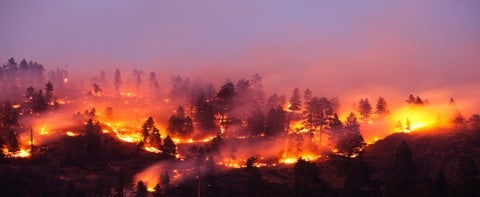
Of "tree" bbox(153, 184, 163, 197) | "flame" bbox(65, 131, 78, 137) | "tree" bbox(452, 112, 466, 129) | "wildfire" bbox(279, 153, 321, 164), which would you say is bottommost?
"tree" bbox(153, 184, 163, 197)

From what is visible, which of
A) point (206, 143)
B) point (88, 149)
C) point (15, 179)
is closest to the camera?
point (15, 179)

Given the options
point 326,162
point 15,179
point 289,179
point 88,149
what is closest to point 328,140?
point 326,162

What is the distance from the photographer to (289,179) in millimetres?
120875

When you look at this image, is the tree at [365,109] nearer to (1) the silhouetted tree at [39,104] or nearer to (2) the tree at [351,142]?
(2) the tree at [351,142]

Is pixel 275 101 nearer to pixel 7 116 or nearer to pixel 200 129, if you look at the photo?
pixel 200 129

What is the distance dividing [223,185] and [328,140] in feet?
142

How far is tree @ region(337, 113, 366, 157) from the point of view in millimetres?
127312

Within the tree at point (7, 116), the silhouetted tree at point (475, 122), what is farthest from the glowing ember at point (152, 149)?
the silhouetted tree at point (475, 122)

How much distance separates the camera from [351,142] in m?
128

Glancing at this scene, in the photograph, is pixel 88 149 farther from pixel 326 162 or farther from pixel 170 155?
pixel 326 162

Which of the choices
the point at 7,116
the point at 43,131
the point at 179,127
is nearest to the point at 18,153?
the point at 43,131

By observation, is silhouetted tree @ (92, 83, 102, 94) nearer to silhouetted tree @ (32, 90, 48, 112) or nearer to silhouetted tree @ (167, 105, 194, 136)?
silhouetted tree @ (32, 90, 48, 112)

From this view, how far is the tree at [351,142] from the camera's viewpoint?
127312 millimetres

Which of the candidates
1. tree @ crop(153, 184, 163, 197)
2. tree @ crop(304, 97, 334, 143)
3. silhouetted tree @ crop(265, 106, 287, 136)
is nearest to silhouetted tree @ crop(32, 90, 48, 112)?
tree @ crop(153, 184, 163, 197)
